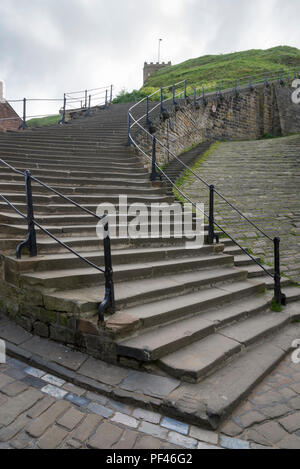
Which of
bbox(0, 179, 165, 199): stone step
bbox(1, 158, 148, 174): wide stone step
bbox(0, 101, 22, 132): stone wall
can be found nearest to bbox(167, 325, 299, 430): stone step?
bbox(0, 179, 165, 199): stone step

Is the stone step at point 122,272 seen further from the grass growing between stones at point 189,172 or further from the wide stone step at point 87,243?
the grass growing between stones at point 189,172

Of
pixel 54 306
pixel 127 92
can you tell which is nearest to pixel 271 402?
pixel 54 306

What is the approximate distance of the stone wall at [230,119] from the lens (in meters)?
13.5

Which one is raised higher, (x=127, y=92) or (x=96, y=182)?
(x=127, y=92)

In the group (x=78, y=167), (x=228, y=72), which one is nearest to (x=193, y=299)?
(x=78, y=167)

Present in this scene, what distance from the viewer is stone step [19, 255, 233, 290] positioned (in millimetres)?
3459

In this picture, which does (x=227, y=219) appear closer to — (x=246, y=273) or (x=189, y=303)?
(x=246, y=273)

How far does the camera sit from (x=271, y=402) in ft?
9.33

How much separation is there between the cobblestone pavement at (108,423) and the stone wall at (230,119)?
30.2 ft

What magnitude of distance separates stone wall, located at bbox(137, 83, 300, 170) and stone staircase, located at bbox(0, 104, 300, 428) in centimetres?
636

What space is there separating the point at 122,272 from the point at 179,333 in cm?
113

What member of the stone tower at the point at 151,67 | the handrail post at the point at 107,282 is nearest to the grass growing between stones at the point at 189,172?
the handrail post at the point at 107,282

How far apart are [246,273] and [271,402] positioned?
2.77m

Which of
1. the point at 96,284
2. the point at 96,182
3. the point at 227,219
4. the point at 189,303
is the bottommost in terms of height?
the point at 189,303
